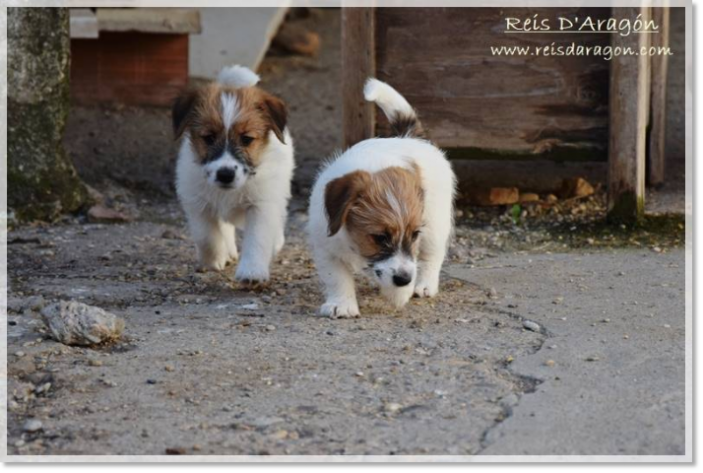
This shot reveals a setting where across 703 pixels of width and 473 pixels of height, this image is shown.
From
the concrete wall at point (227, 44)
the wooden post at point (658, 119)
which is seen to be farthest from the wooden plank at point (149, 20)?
the wooden post at point (658, 119)

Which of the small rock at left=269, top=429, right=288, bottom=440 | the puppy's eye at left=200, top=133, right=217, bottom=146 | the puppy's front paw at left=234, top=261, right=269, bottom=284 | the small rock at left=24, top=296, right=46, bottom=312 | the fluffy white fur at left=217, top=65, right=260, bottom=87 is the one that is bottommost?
the small rock at left=269, top=429, right=288, bottom=440

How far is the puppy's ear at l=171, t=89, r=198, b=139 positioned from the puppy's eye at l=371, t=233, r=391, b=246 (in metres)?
1.49

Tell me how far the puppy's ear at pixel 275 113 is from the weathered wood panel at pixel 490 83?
1.36 metres

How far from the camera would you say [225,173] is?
606 cm

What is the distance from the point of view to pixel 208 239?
6.52 metres

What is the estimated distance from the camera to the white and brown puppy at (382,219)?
5242 mm

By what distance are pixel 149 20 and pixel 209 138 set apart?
313cm

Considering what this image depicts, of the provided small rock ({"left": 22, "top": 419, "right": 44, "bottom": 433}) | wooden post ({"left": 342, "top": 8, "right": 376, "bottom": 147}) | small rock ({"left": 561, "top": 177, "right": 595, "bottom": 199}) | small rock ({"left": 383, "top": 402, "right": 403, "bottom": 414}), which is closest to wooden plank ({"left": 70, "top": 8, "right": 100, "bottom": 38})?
wooden post ({"left": 342, "top": 8, "right": 376, "bottom": 147})

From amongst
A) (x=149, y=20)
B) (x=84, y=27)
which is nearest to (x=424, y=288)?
(x=84, y=27)

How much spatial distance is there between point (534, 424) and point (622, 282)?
2.22m

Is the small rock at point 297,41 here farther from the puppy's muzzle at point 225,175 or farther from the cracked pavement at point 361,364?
the puppy's muzzle at point 225,175

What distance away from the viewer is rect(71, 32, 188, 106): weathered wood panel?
960 centimetres

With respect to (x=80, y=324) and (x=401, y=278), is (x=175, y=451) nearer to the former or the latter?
(x=80, y=324)

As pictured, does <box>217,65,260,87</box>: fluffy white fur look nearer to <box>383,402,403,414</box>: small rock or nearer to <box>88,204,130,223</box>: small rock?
<box>88,204,130,223</box>: small rock
